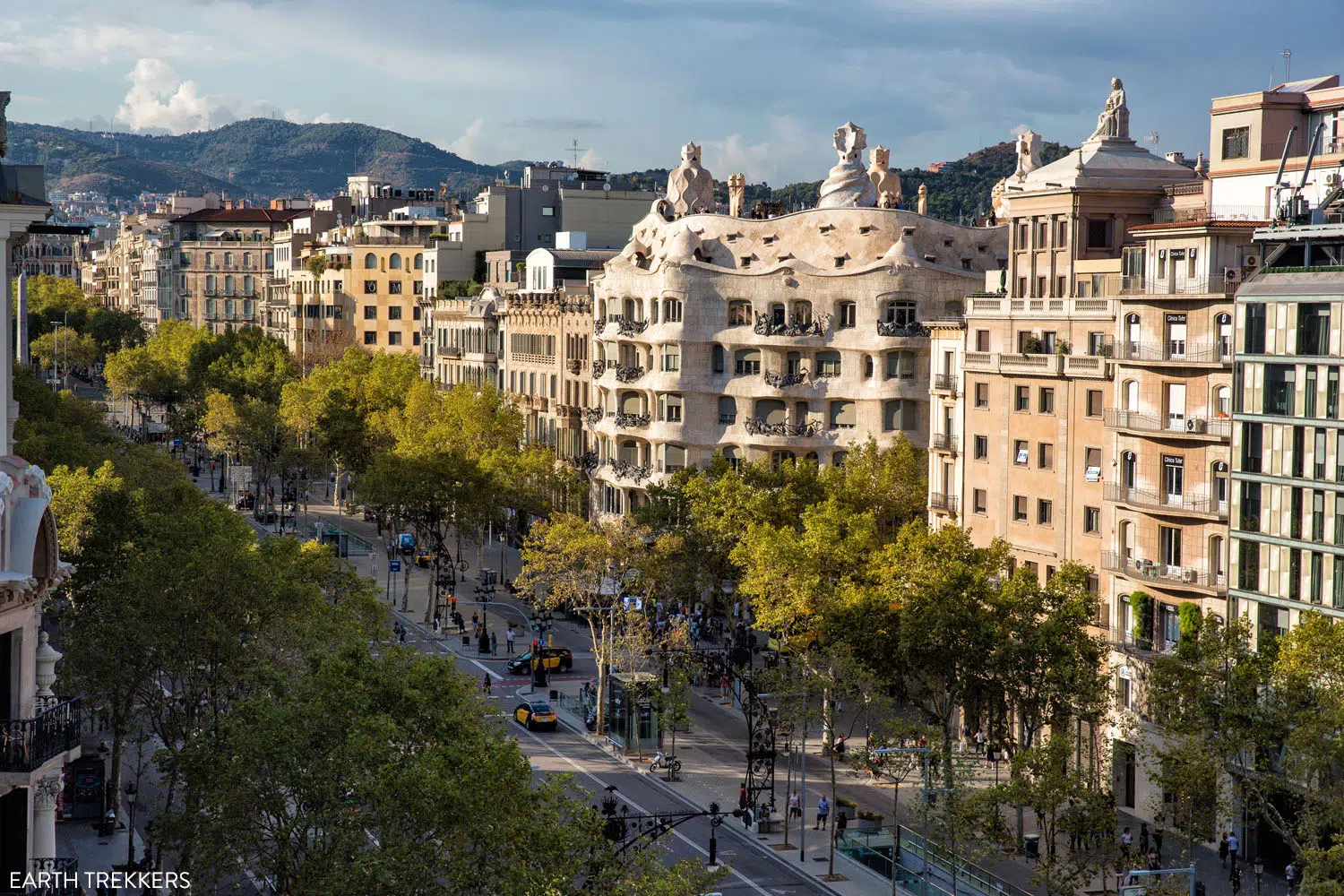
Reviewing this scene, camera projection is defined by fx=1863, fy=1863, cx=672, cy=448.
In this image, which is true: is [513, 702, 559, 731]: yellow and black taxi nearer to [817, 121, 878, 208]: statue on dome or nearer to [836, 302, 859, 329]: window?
[836, 302, 859, 329]: window

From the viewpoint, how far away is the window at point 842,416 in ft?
339

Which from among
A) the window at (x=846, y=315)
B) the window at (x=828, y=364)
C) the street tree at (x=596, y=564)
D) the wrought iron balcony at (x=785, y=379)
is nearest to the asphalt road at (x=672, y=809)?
the street tree at (x=596, y=564)

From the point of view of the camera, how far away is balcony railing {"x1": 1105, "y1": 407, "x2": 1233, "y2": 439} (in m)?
66.0

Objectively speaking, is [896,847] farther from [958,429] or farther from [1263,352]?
[958,429]

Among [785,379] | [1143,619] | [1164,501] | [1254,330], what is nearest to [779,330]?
[785,379]

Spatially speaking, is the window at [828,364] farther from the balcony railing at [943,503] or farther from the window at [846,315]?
the balcony railing at [943,503]

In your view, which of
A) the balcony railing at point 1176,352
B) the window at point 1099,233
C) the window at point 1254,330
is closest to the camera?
the window at point 1254,330

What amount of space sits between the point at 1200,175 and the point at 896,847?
3895 cm

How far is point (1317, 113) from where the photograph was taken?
72.1 meters

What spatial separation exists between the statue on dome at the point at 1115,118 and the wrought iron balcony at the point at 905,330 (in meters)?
21.2

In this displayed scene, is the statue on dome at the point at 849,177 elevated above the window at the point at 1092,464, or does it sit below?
above

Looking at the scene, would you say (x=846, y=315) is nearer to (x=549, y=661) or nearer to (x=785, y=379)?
(x=785, y=379)

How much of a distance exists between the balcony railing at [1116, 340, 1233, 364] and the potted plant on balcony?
8691 millimetres

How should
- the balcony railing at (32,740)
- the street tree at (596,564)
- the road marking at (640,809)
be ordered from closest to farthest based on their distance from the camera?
the balcony railing at (32,740)
the road marking at (640,809)
the street tree at (596,564)
